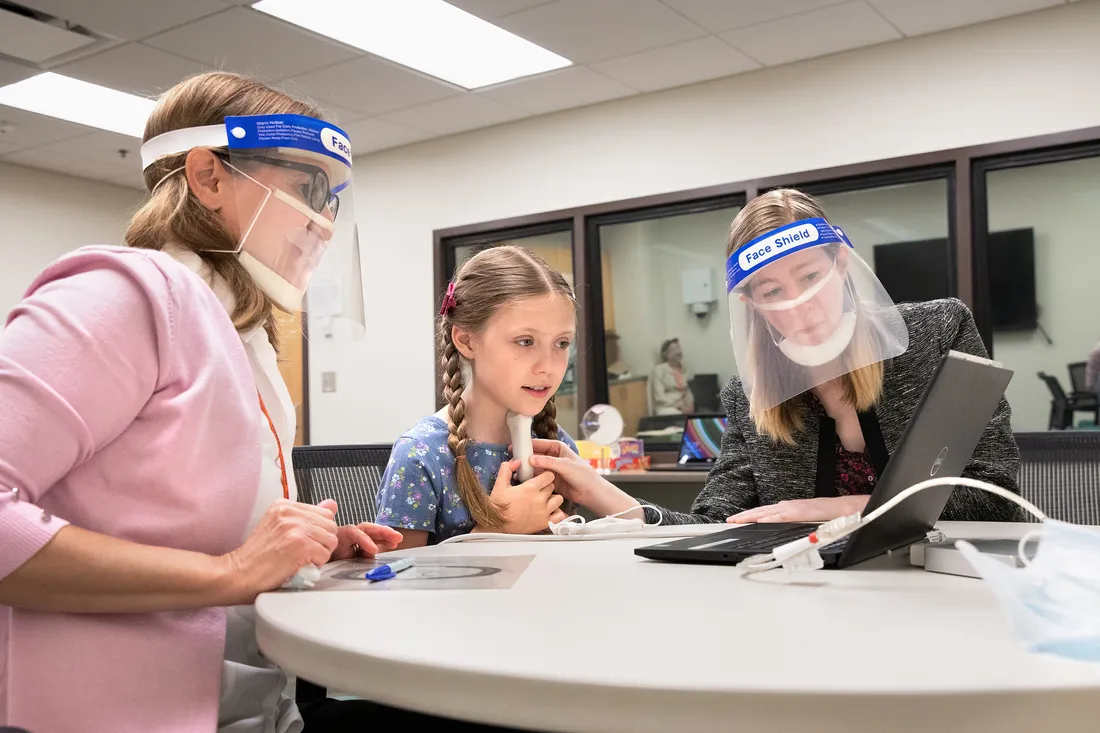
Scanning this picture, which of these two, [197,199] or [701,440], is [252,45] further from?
[197,199]

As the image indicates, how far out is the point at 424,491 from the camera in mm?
1639

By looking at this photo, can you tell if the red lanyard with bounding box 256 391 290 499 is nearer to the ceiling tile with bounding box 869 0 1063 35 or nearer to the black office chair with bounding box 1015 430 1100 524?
the black office chair with bounding box 1015 430 1100 524

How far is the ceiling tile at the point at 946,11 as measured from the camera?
3.95 metres

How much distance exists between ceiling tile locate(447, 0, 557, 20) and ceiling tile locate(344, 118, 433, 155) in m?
1.53

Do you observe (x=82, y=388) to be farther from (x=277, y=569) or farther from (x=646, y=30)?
(x=646, y=30)

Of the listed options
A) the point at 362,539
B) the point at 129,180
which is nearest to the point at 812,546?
the point at 362,539

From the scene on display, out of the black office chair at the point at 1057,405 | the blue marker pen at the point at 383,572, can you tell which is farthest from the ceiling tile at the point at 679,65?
the blue marker pen at the point at 383,572

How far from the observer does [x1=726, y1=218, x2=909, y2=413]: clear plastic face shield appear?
1.45 metres

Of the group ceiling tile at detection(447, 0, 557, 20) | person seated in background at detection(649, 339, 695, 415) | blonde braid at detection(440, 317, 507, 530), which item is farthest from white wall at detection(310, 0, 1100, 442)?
blonde braid at detection(440, 317, 507, 530)

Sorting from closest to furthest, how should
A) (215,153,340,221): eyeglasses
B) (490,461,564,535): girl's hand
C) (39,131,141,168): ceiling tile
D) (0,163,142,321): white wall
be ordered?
1. (215,153,340,221): eyeglasses
2. (490,461,564,535): girl's hand
3. (39,131,141,168): ceiling tile
4. (0,163,142,321): white wall

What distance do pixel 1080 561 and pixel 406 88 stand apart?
461 centimetres

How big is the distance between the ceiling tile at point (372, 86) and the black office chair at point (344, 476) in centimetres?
300

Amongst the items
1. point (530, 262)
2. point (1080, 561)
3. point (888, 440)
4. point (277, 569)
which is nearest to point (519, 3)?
point (530, 262)

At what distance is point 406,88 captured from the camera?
15.9 feet
